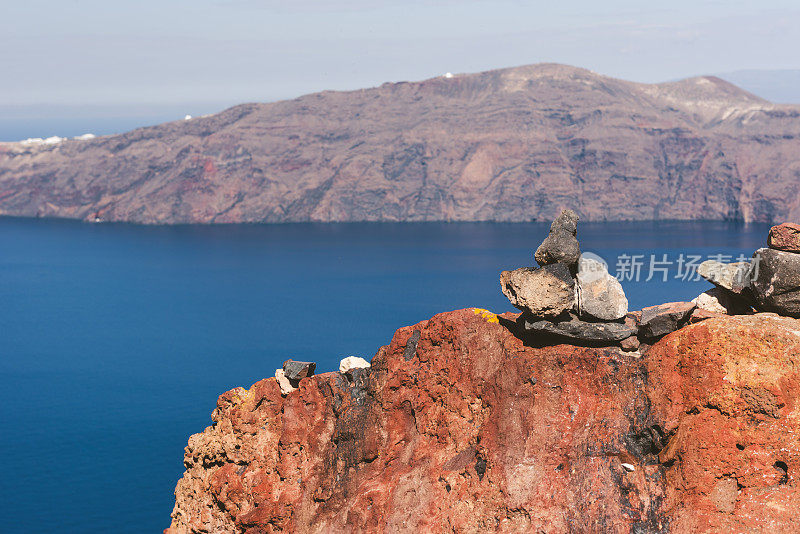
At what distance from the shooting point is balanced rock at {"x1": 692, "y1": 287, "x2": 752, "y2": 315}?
27672 mm

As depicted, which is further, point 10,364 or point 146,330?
point 146,330

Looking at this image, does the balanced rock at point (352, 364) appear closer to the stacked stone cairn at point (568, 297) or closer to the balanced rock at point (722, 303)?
the stacked stone cairn at point (568, 297)

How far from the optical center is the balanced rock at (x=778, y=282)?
2516 centimetres

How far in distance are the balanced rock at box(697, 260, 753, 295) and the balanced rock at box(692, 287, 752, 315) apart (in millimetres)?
504

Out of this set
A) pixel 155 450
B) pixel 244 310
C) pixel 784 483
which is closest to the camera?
pixel 784 483

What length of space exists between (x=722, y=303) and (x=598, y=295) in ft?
16.8

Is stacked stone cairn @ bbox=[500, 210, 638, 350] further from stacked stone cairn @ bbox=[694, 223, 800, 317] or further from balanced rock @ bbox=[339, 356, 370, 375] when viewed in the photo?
balanced rock @ bbox=[339, 356, 370, 375]

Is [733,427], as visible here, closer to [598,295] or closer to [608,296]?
[608,296]

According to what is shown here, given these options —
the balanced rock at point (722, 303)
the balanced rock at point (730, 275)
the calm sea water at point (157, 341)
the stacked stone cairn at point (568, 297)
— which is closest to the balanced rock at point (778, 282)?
the balanced rock at point (730, 275)

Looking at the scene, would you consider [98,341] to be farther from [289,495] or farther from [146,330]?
[289,495]

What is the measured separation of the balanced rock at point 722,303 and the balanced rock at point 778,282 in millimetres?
1532

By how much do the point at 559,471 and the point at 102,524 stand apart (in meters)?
47.1

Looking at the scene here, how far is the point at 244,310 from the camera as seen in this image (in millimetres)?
143500

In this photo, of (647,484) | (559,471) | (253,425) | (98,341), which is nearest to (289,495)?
(253,425)
